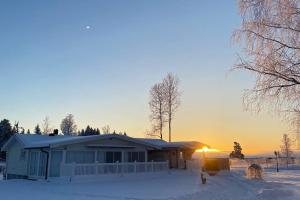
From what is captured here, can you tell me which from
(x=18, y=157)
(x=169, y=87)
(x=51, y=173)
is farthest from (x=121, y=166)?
(x=169, y=87)

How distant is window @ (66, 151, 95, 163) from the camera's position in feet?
83.3

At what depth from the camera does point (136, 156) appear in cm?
3084

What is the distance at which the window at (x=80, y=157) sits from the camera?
83.3ft

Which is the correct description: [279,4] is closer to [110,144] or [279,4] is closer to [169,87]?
[110,144]

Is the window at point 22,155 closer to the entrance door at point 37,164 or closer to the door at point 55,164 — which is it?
the entrance door at point 37,164

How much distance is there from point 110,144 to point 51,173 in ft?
17.3

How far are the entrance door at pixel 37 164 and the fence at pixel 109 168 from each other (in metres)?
2.87

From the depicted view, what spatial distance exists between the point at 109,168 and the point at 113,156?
244 cm

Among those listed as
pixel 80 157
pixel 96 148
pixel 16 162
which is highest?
pixel 96 148

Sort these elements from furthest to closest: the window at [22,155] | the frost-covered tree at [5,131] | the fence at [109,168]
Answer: the frost-covered tree at [5,131], the window at [22,155], the fence at [109,168]

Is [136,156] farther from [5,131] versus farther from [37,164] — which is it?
[5,131]

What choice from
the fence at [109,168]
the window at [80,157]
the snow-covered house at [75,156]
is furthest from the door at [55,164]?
the fence at [109,168]

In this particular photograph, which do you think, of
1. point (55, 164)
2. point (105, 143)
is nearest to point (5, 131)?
point (105, 143)

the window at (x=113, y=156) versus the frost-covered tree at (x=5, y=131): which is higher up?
the frost-covered tree at (x=5, y=131)
